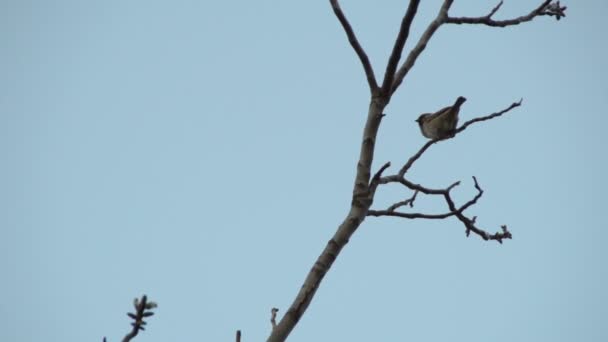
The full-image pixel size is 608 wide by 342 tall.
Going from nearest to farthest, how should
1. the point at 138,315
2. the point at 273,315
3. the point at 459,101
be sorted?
the point at 138,315
the point at 273,315
the point at 459,101

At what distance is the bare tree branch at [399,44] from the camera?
4.09 m

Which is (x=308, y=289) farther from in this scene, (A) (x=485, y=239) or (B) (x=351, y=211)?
(A) (x=485, y=239)

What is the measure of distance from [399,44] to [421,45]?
26.4 inches

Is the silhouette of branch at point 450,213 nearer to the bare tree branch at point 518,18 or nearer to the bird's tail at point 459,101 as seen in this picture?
the bare tree branch at point 518,18

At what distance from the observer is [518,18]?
5.27 meters

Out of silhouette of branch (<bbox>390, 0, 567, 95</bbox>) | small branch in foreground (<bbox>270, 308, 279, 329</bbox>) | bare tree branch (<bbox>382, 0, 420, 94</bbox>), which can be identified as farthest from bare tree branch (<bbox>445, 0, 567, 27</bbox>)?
small branch in foreground (<bbox>270, 308, 279, 329</bbox>)

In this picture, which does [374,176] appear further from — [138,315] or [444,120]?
[444,120]

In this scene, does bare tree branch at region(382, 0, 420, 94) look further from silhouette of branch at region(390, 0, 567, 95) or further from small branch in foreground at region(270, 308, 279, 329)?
small branch in foreground at region(270, 308, 279, 329)

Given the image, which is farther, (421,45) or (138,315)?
(421,45)

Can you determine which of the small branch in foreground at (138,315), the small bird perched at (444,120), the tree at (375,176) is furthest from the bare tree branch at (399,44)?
the small bird perched at (444,120)

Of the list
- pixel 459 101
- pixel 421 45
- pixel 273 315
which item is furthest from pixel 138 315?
pixel 459 101

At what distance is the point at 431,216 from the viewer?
4590 mm

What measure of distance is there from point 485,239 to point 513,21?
198cm

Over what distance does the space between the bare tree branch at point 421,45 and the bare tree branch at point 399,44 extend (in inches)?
4.8
